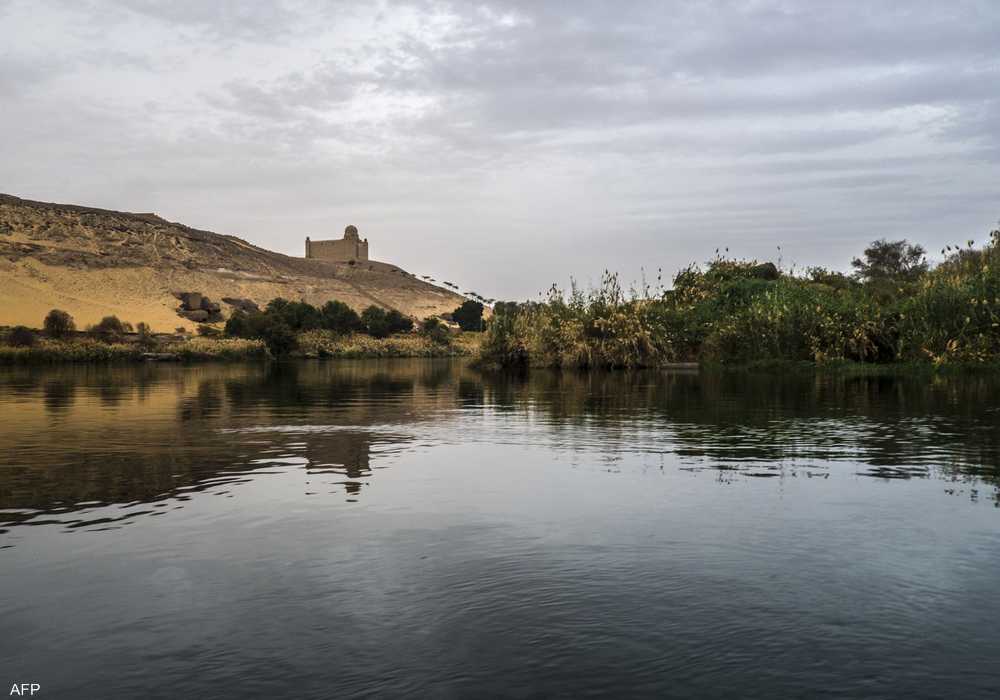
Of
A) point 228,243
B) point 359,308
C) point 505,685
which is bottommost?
point 505,685

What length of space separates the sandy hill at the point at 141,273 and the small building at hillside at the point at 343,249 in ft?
42.9

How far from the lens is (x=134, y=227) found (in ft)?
418

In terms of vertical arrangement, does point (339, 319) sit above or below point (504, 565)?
above

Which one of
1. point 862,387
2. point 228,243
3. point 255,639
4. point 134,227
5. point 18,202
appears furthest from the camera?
point 228,243

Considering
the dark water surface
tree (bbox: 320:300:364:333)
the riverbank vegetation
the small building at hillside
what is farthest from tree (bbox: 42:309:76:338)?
the small building at hillside

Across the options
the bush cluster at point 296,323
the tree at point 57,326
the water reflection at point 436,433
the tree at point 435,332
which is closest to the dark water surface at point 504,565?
the water reflection at point 436,433


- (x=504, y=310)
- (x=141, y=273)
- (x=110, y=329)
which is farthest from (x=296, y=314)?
(x=504, y=310)

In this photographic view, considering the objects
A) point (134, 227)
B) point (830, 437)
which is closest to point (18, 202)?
point (134, 227)

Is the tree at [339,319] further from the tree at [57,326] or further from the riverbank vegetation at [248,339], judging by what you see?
the tree at [57,326]

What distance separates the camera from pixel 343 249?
563 ft

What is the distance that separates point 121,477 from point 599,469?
6.21 meters

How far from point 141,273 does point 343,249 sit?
2654 inches

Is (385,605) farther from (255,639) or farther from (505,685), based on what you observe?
(505,685)

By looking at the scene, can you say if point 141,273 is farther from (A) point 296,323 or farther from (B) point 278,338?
(B) point 278,338
